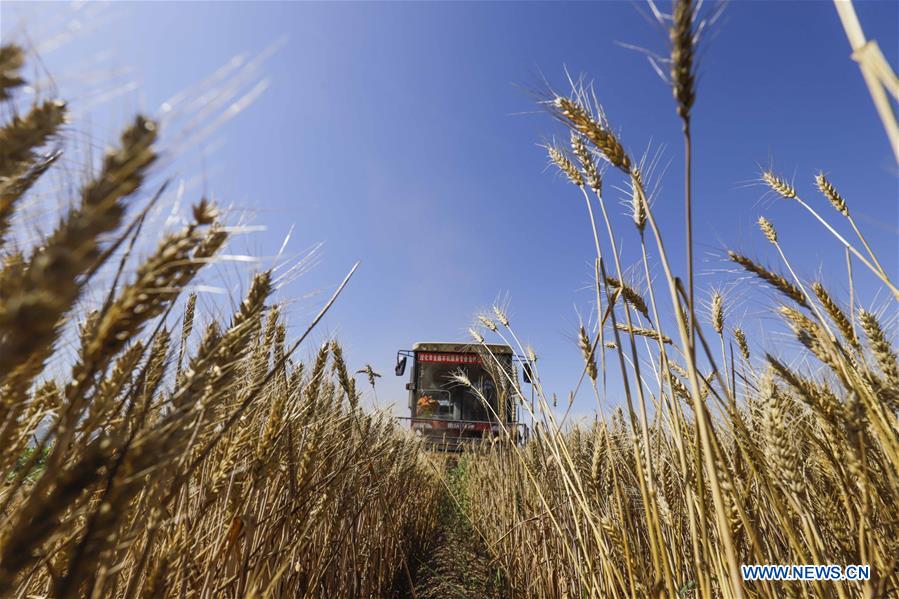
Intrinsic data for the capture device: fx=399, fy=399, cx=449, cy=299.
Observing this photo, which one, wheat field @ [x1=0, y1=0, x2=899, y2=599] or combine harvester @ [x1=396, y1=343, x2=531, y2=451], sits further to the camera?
combine harvester @ [x1=396, y1=343, x2=531, y2=451]

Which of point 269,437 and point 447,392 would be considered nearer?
point 269,437

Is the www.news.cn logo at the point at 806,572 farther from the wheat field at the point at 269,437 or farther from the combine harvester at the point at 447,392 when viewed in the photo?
the combine harvester at the point at 447,392

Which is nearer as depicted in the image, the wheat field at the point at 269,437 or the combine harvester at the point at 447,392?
the wheat field at the point at 269,437

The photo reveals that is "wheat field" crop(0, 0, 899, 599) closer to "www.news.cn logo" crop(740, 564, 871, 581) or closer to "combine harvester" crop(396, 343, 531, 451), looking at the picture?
"www.news.cn logo" crop(740, 564, 871, 581)

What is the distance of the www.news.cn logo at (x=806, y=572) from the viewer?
2.96ft

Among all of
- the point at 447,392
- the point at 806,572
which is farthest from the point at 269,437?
the point at 447,392

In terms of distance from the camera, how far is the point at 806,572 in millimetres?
978

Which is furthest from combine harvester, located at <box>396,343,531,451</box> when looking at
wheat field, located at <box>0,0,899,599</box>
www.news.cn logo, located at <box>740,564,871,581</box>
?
www.news.cn logo, located at <box>740,564,871,581</box>

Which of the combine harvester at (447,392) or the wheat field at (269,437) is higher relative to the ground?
the combine harvester at (447,392)

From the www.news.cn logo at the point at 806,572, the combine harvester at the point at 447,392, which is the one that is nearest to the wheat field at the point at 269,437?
the www.news.cn logo at the point at 806,572

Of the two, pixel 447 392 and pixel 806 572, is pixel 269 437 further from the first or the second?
pixel 447 392

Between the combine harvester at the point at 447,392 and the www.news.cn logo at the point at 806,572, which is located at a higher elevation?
the combine harvester at the point at 447,392

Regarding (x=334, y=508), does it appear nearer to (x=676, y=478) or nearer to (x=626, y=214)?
(x=676, y=478)

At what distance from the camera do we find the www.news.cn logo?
2.96 ft
